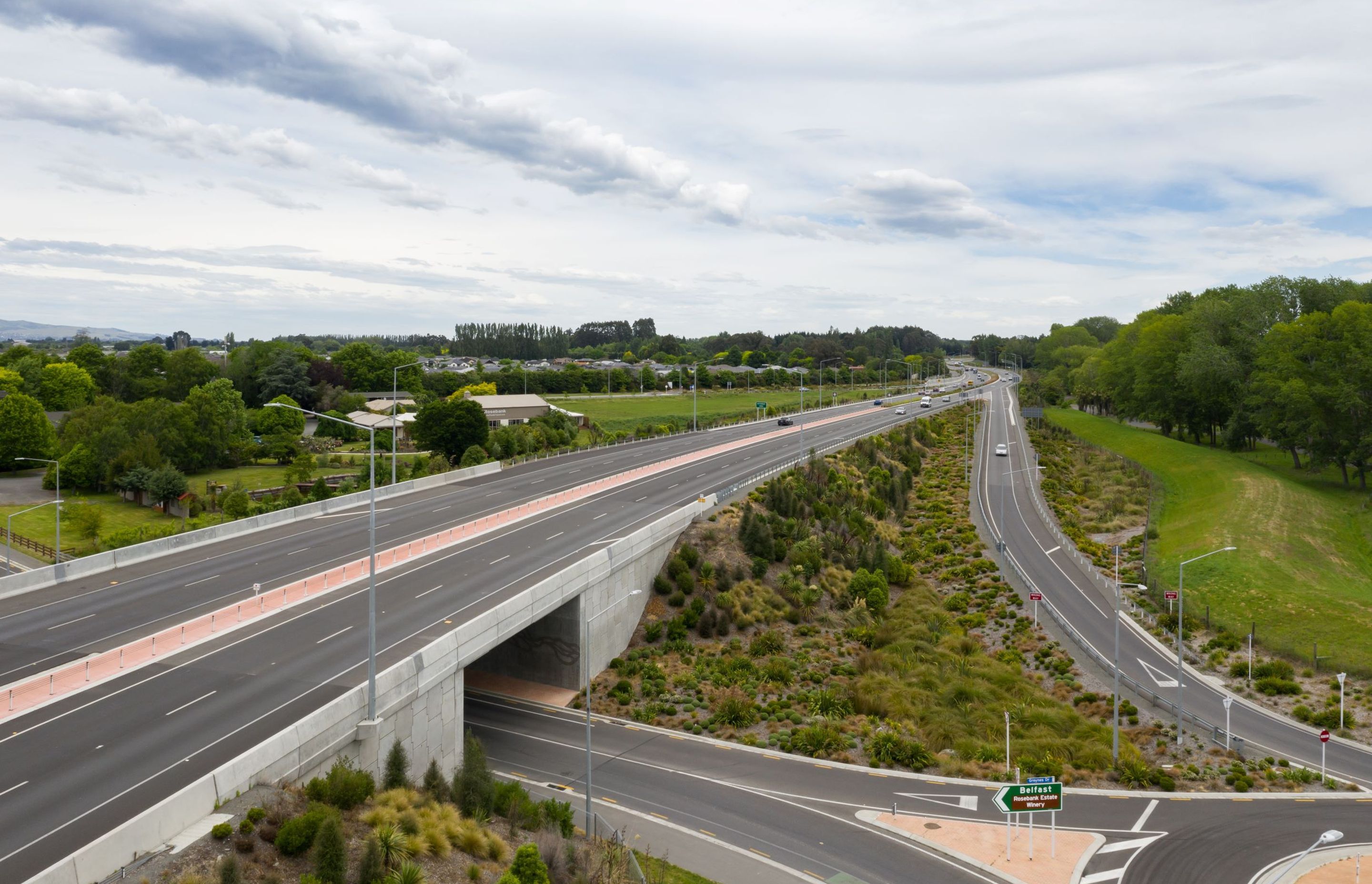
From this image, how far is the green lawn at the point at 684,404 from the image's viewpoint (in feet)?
398

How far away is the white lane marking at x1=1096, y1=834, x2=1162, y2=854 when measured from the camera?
2527 cm

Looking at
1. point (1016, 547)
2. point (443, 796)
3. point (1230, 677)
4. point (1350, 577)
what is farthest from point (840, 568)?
point (443, 796)

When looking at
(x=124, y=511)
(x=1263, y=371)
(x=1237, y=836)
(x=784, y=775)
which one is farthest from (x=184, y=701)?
(x=1263, y=371)

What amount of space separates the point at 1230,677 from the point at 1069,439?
84.0 metres

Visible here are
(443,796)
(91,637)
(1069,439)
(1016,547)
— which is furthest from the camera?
(1069,439)

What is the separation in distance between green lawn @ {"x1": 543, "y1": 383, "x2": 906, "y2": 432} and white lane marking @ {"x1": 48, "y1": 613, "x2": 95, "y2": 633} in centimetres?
7784

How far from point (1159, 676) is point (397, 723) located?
34.4 m

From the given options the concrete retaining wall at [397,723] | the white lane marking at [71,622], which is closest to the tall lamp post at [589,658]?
the concrete retaining wall at [397,723]

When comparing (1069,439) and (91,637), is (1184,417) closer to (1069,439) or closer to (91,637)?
(1069,439)

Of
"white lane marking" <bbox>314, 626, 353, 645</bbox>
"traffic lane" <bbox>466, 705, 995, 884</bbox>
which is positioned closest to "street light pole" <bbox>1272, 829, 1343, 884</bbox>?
"traffic lane" <bbox>466, 705, 995, 884</bbox>

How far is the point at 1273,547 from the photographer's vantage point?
2277 inches

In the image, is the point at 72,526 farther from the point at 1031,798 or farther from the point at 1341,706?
the point at 1341,706

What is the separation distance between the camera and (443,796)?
24.1 meters

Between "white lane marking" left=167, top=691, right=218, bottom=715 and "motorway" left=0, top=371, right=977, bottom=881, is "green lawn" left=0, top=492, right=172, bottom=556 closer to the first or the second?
"motorway" left=0, top=371, right=977, bottom=881
